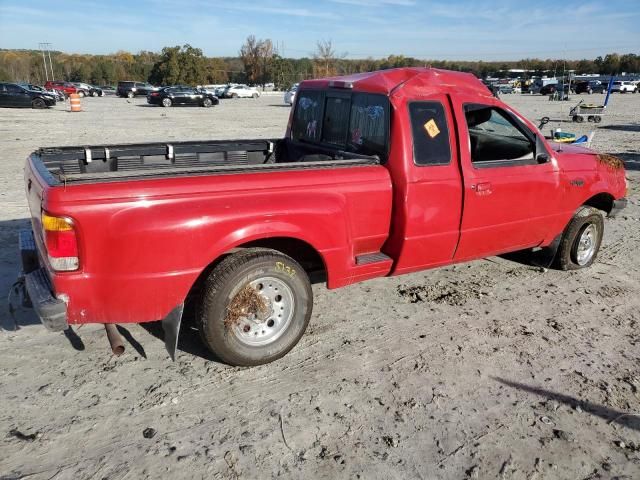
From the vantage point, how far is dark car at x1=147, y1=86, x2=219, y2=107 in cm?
3550

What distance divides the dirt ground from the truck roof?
6.34 feet

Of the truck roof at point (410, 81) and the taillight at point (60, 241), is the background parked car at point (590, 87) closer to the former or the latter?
the truck roof at point (410, 81)

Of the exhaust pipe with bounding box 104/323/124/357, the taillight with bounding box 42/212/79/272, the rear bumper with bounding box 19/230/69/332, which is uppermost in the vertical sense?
the taillight with bounding box 42/212/79/272

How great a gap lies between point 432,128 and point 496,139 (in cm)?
99

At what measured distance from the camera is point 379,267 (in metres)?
4.11

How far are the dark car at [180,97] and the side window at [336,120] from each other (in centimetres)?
3354

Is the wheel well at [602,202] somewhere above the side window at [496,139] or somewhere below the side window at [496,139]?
below

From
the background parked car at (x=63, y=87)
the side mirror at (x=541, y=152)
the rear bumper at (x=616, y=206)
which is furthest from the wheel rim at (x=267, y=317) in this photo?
the background parked car at (x=63, y=87)

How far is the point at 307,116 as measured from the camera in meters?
5.17

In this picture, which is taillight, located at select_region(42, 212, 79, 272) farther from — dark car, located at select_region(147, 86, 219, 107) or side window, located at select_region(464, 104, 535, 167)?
dark car, located at select_region(147, 86, 219, 107)

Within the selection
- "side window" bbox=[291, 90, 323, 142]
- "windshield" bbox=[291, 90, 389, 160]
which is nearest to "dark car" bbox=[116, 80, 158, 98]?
"side window" bbox=[291, 90, 323, 142]

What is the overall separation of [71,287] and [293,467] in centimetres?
165

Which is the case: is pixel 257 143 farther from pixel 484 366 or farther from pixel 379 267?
pixel 484 366

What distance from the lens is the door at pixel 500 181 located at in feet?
14.3
